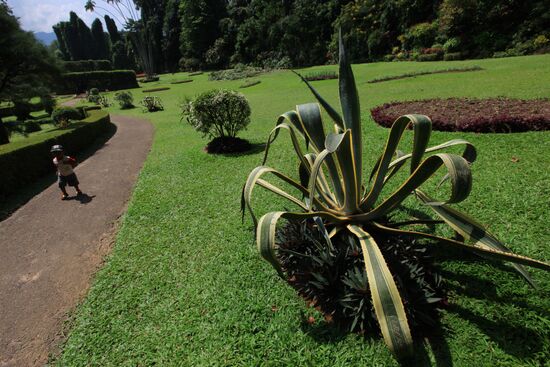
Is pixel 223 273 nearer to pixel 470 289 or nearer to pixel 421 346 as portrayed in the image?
pixel 421 346

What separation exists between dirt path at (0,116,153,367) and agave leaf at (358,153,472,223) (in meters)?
3.41

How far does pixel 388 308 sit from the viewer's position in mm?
1842

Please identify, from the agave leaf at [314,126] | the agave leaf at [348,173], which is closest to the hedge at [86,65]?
the agave leaf at [314,126]

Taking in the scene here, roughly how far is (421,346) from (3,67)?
17554 millimetres

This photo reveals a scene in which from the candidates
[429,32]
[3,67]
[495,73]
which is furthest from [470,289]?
[429,32]

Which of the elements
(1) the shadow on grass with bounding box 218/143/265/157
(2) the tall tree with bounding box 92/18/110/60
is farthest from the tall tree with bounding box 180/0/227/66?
(1) the shadow on grass with bounding box 218/143/265/157

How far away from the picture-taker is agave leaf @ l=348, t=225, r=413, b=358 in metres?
1.70

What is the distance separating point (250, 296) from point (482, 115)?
6553 millimetres

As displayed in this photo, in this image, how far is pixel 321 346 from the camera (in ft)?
7.86

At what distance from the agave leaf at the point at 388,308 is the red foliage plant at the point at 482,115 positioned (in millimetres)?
5638

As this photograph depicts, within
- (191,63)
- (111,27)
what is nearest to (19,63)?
(191,63)

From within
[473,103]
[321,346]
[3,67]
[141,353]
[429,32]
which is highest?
[429,32]

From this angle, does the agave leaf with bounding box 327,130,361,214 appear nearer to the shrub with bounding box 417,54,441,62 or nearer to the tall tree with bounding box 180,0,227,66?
the shrub with bounding box 417,54,441,62

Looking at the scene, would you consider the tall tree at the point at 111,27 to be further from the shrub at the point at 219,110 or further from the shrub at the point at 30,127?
the shrub at the point at 219,110
